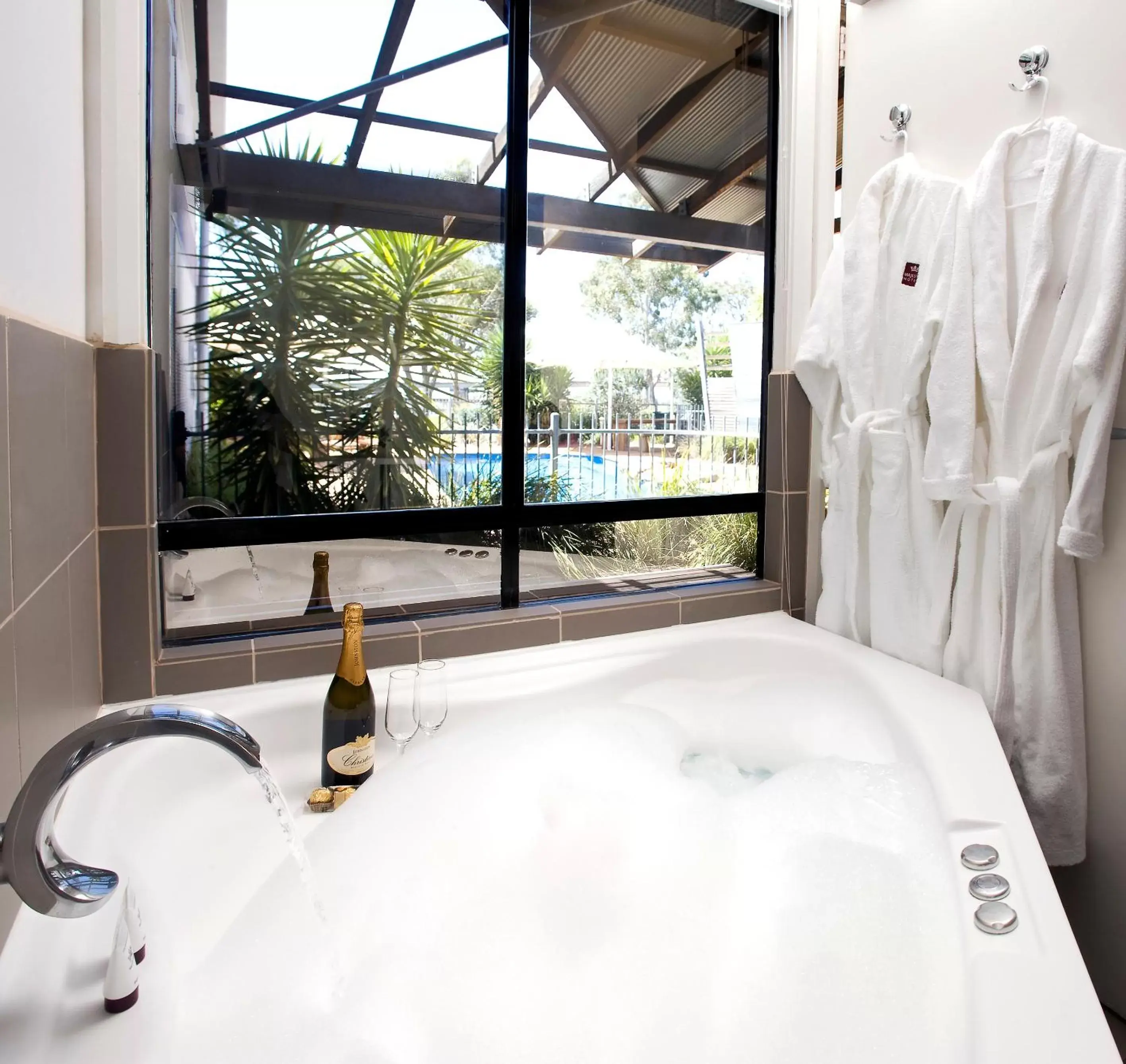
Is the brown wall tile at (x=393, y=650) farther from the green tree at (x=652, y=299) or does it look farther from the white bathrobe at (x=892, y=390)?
the white bathrobe at (x=892, y=390)

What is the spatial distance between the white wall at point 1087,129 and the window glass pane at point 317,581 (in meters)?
1.39

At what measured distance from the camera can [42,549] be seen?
3.14 feet

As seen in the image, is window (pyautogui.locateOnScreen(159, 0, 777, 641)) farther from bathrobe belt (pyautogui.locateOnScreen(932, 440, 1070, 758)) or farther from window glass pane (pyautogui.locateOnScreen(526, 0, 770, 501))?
bathrobe belt (pyautogui.locateOnScreen(932, 440, 1070, 758))

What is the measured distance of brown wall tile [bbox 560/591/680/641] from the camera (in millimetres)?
1982

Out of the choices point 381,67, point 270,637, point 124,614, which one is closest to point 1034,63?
point 381,67

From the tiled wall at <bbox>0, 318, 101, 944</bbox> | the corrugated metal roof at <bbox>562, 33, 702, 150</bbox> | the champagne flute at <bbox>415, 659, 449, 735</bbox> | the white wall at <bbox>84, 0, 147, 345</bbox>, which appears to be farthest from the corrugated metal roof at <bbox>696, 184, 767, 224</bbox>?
the tiled wall at <bbox>0, 318, 101, 944</bbox>

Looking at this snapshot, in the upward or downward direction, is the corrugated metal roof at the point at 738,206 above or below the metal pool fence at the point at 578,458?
above

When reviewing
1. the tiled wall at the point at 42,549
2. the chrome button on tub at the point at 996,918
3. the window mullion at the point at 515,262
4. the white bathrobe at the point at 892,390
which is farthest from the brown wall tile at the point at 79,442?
the white bathrobe at the point at 892,390

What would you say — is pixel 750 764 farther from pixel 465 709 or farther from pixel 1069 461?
pixel 1069 461

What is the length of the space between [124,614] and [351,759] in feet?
1.85

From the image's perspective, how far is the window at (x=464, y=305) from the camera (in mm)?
1676

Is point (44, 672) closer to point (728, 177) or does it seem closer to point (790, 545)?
point (790, 545)

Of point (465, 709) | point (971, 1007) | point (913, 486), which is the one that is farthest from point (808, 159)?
point (971, 1007)

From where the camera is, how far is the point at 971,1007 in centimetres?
78
